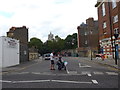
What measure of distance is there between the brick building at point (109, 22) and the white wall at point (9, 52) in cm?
1604

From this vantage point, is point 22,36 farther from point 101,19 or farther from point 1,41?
point 1,41

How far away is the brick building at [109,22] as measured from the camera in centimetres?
3450

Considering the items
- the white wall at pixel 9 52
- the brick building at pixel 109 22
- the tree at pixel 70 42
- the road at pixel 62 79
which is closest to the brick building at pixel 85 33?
the tree at pixel 70 42

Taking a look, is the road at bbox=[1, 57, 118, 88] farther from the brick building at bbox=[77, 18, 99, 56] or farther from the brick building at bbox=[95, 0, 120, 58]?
the brick building at bbox=[77, 18, 99, 56]

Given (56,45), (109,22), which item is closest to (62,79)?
(109,22)

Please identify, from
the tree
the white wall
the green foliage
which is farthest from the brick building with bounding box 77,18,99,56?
the white wall

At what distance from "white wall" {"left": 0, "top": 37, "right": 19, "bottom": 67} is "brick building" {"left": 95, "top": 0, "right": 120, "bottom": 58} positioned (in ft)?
52.6

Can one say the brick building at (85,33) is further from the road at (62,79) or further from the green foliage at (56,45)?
the road at (62,79)

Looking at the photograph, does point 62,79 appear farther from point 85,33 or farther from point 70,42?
point 70,42

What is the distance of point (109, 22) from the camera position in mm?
38688

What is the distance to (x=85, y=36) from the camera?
3511 inches

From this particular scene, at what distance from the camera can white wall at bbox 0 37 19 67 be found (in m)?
25.4

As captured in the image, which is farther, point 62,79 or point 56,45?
point 56,45

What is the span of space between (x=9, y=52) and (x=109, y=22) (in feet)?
70.5
